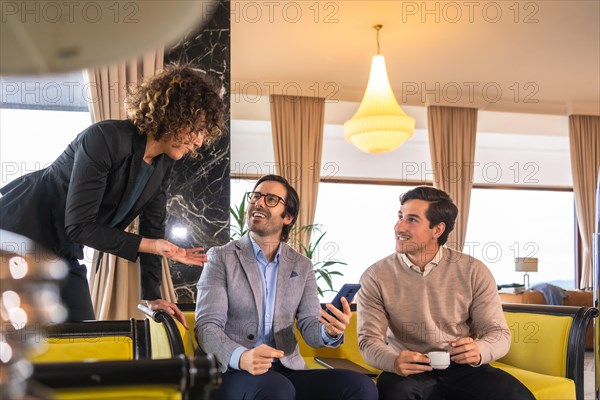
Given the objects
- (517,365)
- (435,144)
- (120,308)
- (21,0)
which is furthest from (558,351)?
(435,144)

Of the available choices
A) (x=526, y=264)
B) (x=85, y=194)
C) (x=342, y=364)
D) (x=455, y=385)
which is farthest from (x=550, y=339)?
(x=526, y=264)

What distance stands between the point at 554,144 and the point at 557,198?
898 millimetres

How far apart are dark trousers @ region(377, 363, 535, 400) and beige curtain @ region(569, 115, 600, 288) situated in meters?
6.68

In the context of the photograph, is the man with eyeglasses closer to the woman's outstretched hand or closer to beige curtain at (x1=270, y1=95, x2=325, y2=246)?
the woman's outstretched hand

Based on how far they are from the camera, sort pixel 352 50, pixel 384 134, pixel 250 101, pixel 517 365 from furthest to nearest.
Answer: pixel 250 101, pixel 352 50, pixel 384 134, pixel 517 365

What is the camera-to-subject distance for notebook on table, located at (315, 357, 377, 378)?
2516 millimetres

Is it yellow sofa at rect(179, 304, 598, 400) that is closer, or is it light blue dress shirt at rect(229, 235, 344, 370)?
light blue dress shirt at rect(229, 235, 344, 370)

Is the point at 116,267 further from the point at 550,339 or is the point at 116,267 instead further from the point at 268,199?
the point at 550,339

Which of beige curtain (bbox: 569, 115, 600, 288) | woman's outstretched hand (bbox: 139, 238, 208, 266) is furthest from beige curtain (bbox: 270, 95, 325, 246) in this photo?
woman's outstretched hand (bbox: 139, 238, 208, 266)

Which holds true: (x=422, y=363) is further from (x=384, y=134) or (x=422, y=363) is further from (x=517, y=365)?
(x=384, y=134)

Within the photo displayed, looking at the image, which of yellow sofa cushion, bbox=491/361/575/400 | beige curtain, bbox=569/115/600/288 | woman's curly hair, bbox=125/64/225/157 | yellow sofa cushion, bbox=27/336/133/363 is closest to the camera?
yellow sofa cushion, bbox=27/336/133/363

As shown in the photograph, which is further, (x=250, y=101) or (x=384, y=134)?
(x=250, y=101)

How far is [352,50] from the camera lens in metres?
6.16

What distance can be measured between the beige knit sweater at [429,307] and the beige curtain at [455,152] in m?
5.40
